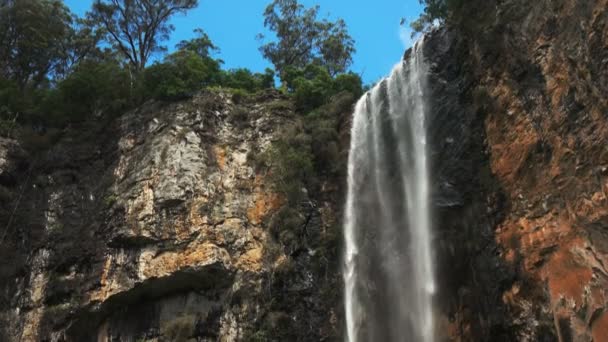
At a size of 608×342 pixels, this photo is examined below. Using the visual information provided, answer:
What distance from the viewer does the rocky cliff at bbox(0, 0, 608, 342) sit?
35.4 ft

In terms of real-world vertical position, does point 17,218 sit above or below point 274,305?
above

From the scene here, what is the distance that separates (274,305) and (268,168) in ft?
13.7

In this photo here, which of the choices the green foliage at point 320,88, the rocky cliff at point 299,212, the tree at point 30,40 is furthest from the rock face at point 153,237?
the tree at point 30,40

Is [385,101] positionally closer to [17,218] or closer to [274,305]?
[274,305]

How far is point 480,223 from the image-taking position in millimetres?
12578

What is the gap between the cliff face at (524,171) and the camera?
10234 millimetres

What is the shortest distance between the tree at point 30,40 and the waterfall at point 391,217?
13422 mm

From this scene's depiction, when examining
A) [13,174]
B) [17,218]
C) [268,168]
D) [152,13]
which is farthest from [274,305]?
[152,13]

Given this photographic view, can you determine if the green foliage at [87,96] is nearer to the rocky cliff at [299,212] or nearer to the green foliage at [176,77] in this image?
the rocky cliff at [299,212]

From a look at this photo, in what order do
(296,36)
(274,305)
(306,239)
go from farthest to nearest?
1. (296,36)
2. (306,239)
3. (274,305)

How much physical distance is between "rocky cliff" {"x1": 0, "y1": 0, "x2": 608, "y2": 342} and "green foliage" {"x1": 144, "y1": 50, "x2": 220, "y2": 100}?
0.55m

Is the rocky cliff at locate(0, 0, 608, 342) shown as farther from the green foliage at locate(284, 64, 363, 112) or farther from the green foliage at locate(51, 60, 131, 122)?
the green foliage at locate(284, 64, 363, 112)

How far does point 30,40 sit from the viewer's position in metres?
22.5

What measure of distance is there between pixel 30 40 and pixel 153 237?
39.0ft
